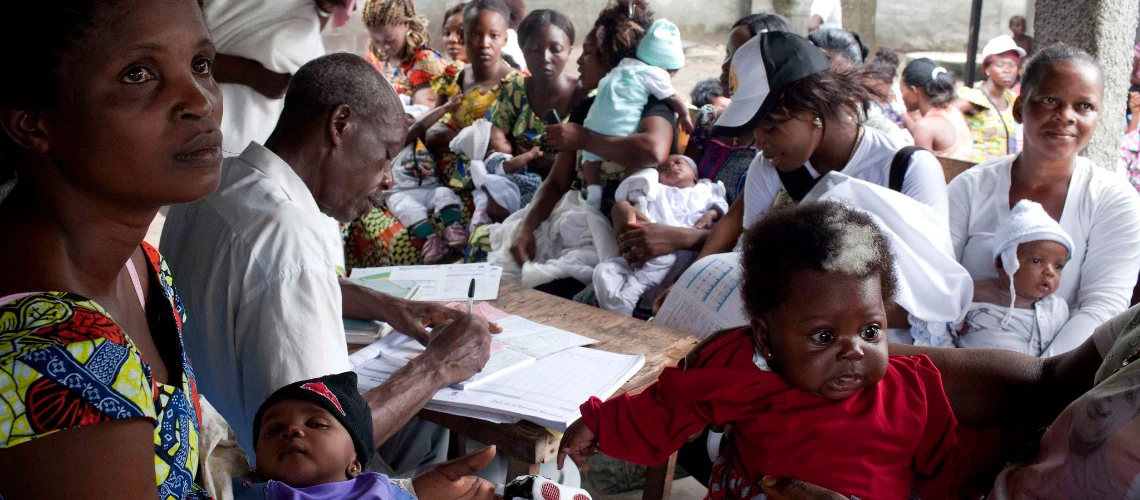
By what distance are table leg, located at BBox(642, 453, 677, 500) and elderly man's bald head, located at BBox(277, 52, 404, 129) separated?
4.58 ft

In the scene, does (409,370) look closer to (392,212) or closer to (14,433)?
(14,433)

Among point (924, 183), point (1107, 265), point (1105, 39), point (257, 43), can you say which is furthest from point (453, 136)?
point (1107, 265)

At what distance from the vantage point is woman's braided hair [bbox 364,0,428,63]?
6.96 meters

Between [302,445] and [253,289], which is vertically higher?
[253,289]

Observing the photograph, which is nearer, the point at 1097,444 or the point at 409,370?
the point at 1097,444

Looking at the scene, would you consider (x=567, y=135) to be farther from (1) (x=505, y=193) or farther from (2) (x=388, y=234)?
(2) (x=388, y=234)

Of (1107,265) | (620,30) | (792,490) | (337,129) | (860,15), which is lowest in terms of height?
(860,15)

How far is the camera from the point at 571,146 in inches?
166

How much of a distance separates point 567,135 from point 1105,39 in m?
2.43

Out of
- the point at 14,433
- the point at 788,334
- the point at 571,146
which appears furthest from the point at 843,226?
the point at 571,146

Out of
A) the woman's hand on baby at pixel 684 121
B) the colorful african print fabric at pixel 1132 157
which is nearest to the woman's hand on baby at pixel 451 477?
the woman's hand on baby at pixel 684 121

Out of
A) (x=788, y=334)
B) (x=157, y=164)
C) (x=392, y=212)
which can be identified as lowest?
(x=392, y=212)

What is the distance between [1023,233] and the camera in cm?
286

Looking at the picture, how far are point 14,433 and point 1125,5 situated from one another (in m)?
4.49
